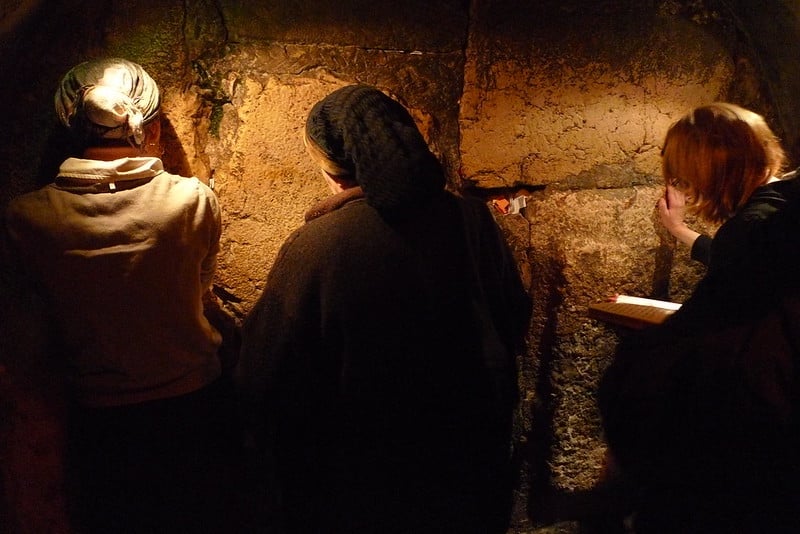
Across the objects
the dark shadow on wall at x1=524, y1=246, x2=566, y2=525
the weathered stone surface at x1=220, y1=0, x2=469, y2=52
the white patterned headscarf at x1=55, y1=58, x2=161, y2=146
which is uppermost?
the weathered stone surface at x1=220, y1=0, x2=469, y2=52

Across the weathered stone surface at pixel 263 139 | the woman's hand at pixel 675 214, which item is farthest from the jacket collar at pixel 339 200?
the woman's hand at pixel 675 214

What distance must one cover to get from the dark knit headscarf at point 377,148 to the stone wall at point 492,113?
580 mm

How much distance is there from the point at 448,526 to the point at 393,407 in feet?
1.48

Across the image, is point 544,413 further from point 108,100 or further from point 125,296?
point 108,100

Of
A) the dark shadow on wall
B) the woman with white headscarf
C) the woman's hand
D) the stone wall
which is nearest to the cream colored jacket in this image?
the woman with white headscarf

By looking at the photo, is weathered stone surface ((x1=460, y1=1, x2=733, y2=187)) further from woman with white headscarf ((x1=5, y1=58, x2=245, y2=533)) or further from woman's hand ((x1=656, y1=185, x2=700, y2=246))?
woman with white headscarf ((x1=5, y1=58, x2=245, y2=533))

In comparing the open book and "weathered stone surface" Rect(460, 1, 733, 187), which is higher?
"weathered stone surface" Rect(460, 1, 733, 187)

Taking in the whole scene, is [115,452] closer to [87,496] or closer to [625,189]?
[87,496]

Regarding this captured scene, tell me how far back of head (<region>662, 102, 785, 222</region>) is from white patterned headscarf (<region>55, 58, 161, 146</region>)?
1843mm

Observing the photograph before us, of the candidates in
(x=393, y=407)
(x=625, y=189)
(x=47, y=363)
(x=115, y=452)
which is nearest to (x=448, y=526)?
(x=393, y=407)

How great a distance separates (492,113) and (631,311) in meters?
0.95

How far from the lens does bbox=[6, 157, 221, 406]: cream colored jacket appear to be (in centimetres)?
138

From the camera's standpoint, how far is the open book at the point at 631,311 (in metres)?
1.79

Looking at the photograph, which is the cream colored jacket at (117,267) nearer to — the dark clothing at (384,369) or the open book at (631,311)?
the dark clothing at (384,369)
